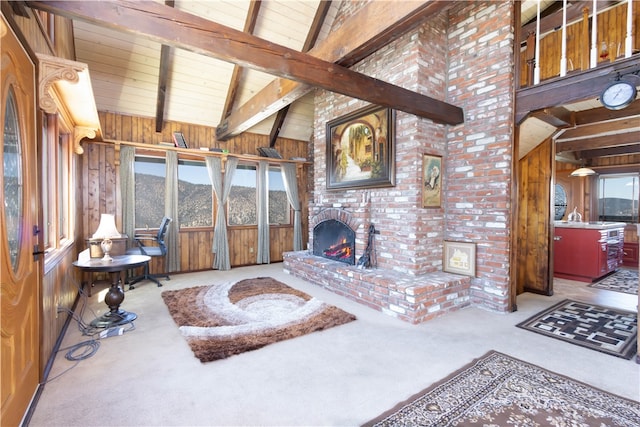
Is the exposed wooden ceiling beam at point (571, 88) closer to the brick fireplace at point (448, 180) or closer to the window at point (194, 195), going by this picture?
the brick fireplace at point (448, 180)

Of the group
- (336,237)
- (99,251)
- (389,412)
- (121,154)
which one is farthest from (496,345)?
(121,154)

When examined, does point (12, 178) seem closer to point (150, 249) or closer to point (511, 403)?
point (511, 403)

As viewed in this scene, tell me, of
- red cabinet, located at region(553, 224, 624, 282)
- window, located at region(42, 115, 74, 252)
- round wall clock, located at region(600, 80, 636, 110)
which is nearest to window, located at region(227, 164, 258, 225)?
window, located at region(42, 115, 74, 252)

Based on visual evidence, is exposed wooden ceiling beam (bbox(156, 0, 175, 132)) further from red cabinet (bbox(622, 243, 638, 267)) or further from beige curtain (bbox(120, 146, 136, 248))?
red cabinet (bbox(622, 243, 638, 267))

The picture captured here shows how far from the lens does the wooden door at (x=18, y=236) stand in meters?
1.44

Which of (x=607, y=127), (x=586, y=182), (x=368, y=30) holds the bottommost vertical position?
(x=586, y=182)

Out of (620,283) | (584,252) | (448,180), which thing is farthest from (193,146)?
(620,283)

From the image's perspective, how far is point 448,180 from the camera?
400 cm

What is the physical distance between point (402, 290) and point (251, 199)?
4.35 meters

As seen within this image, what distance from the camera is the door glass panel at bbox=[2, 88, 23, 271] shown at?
153 centimetres

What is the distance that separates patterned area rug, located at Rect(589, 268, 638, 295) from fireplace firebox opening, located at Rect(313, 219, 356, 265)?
12.6ft

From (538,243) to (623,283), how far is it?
1.90 metres

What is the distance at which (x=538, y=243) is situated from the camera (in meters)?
4.35

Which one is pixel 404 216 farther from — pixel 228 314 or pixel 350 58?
pixel 228 314
